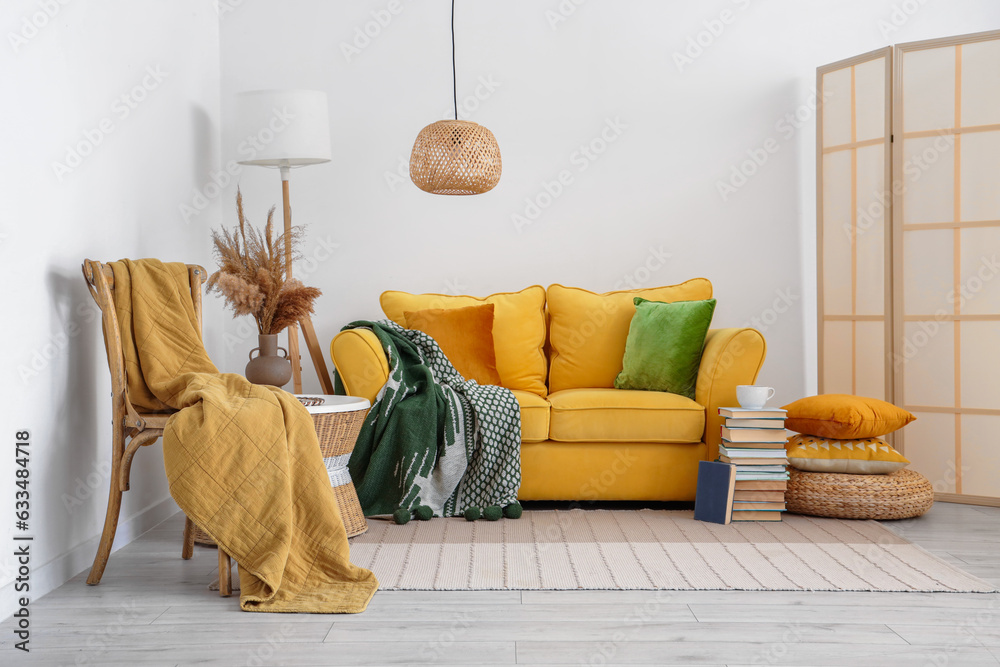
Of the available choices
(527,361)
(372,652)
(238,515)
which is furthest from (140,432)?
(527,361)

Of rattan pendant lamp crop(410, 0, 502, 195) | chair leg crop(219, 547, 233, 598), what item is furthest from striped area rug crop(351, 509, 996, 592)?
rattan pendant lamp crop(410, 0, 502, 195)

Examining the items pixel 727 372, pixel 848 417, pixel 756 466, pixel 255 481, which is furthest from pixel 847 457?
pixel 255 481

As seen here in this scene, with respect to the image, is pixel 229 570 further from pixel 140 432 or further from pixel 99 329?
pixel 99 329

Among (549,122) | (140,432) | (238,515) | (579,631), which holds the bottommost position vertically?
(579,631)

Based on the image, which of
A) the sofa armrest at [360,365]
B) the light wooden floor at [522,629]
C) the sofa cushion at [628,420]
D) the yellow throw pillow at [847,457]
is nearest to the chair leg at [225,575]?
the light wooden floor at [522,629]

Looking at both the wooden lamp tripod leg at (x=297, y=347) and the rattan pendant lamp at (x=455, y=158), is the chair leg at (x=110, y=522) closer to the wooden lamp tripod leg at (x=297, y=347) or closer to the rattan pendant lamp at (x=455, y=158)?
the wooden lamp tripod leg at (x=297, y=347)

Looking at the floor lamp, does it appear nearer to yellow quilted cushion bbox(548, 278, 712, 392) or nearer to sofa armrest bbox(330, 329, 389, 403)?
sofa armrest bbox(330, 329, 389, 403)

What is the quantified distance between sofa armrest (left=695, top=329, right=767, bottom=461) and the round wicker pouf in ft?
1.26

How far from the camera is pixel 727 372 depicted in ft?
10.9

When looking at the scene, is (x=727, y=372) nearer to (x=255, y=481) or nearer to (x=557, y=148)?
(x=557, y=148)

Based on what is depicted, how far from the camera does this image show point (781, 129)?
4.18m

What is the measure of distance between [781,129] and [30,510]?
3.80 m

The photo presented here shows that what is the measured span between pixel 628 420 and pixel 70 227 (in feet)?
7.17

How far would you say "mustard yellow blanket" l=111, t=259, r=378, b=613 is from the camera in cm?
220
